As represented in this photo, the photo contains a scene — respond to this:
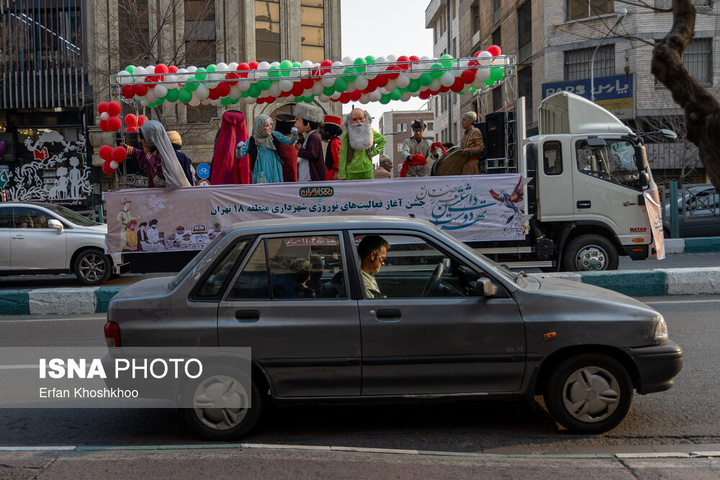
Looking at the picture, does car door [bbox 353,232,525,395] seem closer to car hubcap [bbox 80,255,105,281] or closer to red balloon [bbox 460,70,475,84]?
red balloon [bbox 460,70,475,84]

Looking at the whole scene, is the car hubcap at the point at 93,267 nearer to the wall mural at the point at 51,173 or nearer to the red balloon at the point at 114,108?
the red balloon at the point at 114,108

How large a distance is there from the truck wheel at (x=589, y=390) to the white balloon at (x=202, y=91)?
862 centimetres

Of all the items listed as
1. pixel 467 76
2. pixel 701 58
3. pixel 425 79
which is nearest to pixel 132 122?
pixel 425 79

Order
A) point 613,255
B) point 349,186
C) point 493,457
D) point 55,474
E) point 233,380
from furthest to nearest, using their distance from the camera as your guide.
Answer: point 613,255 → point 349,186 → point 233,380 → point 493,457 → point 55,474

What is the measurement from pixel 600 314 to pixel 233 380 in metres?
2.44

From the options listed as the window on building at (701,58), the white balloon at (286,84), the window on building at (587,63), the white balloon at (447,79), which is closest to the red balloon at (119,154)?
the white balloon at (286,84)

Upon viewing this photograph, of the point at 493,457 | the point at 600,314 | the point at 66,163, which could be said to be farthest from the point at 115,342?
the point at 66,163

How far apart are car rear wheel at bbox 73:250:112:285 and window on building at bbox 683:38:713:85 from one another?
2612 centimetres

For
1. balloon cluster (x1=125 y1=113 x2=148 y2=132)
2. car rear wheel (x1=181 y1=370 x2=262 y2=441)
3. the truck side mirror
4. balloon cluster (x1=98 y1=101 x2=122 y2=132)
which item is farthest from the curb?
car rear wheel (x1=181 y1=370 x2=262 y2=441)

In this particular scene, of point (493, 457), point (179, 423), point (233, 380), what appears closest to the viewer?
point (493, 457)

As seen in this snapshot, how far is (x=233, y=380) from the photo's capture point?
4629mm

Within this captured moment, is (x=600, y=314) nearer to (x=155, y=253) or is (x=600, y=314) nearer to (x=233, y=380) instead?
(x=233, y=380)

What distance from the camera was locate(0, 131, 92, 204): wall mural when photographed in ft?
95.7

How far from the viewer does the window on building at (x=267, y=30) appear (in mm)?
31469
